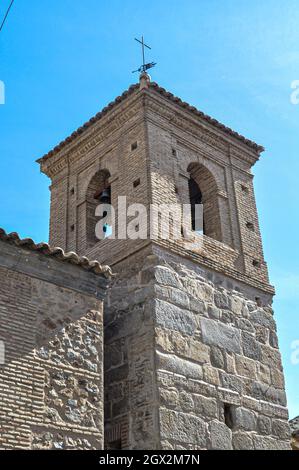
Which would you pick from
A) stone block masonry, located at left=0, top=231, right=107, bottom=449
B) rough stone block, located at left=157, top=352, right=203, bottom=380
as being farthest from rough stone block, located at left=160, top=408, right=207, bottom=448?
stone block masonry, located at left=0, top=231, right=107, bottom=449

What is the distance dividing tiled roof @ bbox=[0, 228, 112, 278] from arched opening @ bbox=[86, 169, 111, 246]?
2.49m

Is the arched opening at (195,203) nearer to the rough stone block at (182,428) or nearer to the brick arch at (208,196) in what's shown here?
the brick arch at (208,196)

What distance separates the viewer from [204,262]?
403 inches

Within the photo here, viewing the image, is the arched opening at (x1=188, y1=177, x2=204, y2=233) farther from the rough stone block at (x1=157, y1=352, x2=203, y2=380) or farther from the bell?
the rough stone block at (x1=157, y1=352, x2=203, y2=380)

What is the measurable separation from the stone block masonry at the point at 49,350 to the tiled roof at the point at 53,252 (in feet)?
0.04

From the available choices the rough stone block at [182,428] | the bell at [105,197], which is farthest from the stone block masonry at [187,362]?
the bell at [105,197]

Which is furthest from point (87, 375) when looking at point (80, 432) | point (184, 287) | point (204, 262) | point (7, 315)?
point (204, 262)

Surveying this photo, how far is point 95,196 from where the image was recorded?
11766mm

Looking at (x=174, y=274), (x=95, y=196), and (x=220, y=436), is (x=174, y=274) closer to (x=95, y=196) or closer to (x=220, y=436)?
(x=220, y=436)

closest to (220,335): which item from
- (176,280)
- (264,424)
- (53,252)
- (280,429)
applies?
(176,280)
